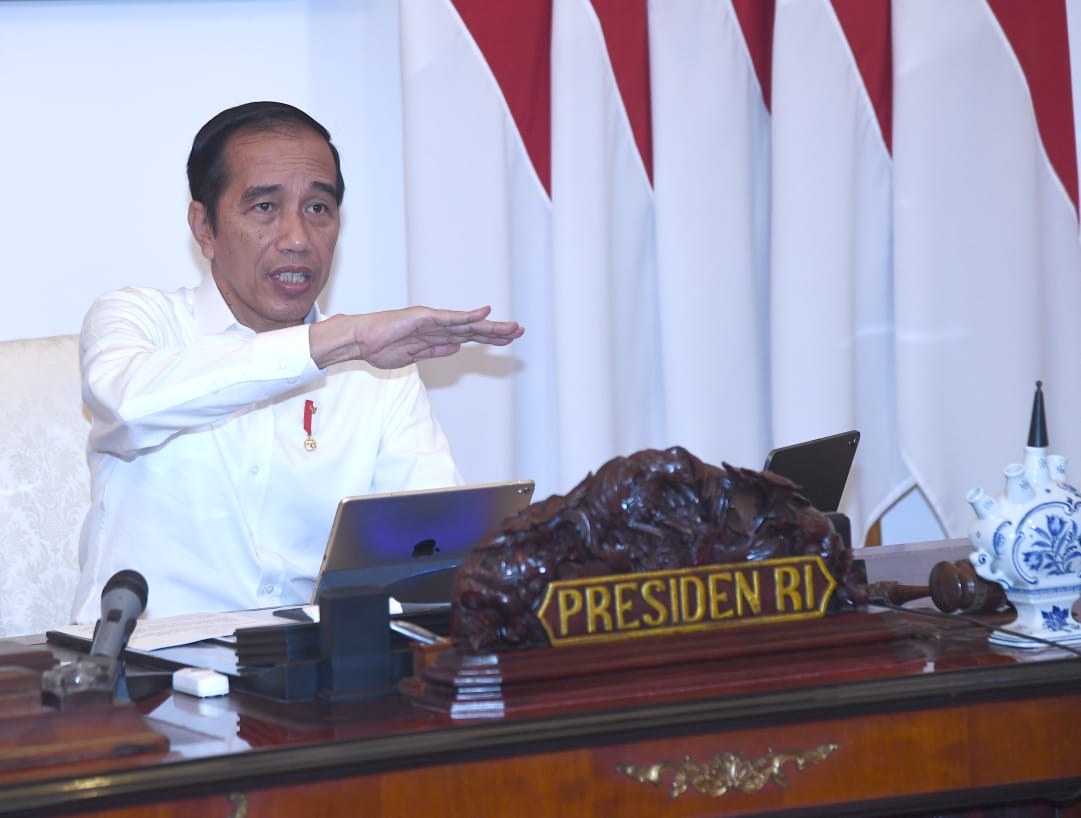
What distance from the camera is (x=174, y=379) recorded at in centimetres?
243

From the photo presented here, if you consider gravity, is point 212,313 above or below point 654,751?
above

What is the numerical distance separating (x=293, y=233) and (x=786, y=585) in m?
1.55

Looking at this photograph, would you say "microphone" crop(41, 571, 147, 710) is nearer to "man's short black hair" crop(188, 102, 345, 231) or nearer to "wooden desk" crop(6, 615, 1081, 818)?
"wooden desk" crop(6, 615, 1081, 818)

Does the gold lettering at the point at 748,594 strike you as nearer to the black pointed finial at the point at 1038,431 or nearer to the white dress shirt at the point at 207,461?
the black pointed finial at the point at 1038,431

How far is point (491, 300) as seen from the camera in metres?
3.37

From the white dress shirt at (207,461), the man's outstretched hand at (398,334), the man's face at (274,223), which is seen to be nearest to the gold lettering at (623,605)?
the man's outstretched hand at (398,334)

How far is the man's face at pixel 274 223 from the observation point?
9.31ft

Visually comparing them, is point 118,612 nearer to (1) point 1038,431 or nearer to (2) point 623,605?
(2) point 623,605

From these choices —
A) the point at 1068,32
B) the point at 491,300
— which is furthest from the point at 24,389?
the point at 1068,32

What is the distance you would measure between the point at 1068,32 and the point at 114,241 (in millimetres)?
2442

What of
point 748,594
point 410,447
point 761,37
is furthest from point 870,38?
point 748,594

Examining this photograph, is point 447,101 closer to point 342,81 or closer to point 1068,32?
point 342,81

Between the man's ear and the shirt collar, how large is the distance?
0.06 meters

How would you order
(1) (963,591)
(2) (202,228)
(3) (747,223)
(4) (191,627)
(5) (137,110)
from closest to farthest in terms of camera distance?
(1) (963,591), (4) (191,627), (2) (202,228), (5) (137,110), (3) (747,223)
